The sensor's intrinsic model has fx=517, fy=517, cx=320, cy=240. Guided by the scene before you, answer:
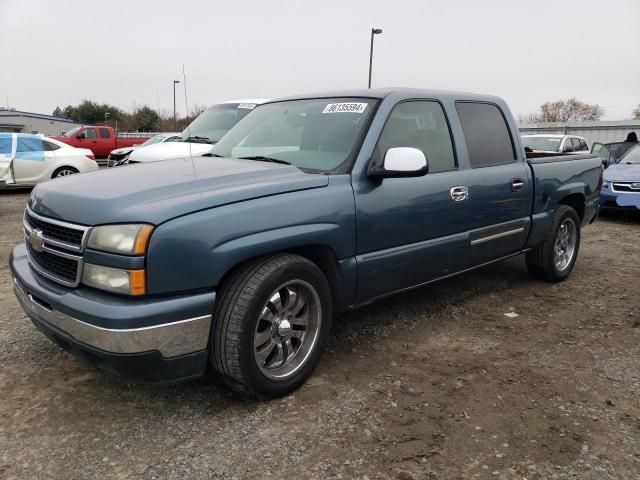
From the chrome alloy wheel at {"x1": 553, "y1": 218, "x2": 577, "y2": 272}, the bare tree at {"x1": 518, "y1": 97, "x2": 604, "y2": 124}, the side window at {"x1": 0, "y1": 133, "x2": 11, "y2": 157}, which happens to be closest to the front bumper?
the chrome alloy wheel at {"x1": 553, "y1": 218, "x2": 577, "y2": 272}

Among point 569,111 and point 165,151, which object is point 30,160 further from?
point 569,111

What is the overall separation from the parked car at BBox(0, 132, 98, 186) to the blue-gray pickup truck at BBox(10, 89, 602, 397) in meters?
9.59

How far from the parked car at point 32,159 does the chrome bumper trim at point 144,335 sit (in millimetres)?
10160

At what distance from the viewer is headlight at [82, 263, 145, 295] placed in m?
2.32

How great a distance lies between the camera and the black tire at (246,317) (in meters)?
2.56

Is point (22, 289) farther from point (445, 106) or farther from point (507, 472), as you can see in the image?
point (445, 106)

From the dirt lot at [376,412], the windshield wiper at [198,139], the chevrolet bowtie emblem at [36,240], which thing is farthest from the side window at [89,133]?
the chevrolet bowtie emblem at [36,240]

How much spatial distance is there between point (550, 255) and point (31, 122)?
5997 cm

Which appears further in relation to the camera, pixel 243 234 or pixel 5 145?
pixel 5 145

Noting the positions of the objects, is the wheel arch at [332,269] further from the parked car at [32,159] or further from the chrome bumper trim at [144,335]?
the parked car at [32,159]

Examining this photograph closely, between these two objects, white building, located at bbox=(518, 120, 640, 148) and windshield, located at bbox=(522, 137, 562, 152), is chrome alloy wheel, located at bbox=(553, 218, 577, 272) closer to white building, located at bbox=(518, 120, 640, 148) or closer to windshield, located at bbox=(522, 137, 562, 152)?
windshield, located at bbox=(522, 137, 562, 152)

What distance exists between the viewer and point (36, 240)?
277 cm

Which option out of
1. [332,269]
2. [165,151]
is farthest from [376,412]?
[165,151]

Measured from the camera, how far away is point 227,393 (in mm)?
2977
